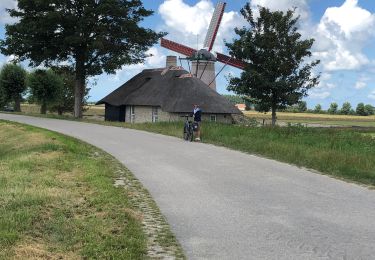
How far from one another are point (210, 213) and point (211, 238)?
1.45m

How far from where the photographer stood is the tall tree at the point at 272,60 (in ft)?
143

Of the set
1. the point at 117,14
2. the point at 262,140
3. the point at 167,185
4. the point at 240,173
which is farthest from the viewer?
the point at 117,14

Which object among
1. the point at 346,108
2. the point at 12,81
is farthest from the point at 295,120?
the point at 346,108

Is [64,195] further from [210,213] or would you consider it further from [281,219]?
[281,219]

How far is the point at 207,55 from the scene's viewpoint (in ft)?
180

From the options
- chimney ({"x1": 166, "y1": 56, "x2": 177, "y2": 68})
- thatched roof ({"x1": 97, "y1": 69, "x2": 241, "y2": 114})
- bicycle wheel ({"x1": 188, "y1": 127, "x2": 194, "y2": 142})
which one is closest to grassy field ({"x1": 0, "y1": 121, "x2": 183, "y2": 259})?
bicycle wheel ({"x1": 188, "y1": 127, "x2": 194, "y2": 142})

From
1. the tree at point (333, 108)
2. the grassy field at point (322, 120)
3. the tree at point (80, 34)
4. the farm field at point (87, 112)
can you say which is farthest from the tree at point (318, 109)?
the tree at point (80, 34)

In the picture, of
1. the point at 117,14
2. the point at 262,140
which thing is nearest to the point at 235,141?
the point at 262,140

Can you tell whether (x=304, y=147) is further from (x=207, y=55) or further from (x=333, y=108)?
(x=333, y=108)

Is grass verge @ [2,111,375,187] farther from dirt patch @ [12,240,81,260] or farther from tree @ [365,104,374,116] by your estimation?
tree @ [365,104,374,116]

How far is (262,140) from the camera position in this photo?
65.1 feet

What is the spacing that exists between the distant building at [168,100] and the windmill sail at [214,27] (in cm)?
748

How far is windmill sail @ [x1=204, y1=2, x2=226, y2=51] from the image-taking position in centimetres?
5712

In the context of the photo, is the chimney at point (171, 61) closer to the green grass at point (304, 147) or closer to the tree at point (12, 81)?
the tree at point (12, 81)
